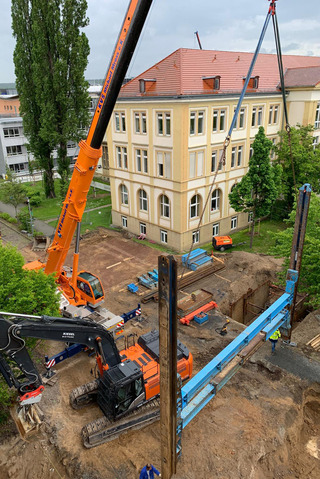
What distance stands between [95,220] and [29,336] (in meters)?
28.1

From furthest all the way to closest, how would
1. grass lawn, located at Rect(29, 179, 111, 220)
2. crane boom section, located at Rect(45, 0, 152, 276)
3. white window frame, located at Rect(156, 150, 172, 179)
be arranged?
1. grass lawn, located at Rect(29, 179, 111, 220)
2. white window frame, located at Rect(156, 150, 172, 179)
3. crane boom section, located at Rect(45, 0, 152, 276)

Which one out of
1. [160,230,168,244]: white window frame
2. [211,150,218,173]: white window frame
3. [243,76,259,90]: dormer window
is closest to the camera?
[211,150,218,173]: white window frame

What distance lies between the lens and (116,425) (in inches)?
552

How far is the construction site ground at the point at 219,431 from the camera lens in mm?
12938

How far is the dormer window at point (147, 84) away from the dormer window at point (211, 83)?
4236 mm

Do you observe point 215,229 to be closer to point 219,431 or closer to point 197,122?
point 197,122

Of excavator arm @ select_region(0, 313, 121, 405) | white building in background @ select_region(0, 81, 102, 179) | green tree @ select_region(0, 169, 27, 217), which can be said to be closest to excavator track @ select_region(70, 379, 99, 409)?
excavator arm @ select_region(0, 313, 121, 405)

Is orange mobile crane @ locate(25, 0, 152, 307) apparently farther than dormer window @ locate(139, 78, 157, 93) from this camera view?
No

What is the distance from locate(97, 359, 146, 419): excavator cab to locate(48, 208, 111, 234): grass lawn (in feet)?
78.3

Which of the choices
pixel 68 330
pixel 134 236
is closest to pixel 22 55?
pixel 134 236

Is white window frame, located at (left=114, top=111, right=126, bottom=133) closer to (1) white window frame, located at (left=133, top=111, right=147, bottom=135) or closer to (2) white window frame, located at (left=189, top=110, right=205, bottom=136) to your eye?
(1) white window frame, located at (left=133, top=111, right=147, bottom=135)

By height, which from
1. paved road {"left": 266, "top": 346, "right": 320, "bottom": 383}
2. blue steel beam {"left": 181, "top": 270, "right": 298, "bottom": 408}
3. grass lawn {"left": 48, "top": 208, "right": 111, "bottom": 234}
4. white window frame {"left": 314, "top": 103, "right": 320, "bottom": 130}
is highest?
white window frame {"left": 314, "top": 103, "right": 320, "bottom": 130}

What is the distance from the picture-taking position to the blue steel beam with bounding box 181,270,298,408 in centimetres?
1029

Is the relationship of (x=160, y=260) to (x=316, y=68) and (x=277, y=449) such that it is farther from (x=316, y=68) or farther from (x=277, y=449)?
(x=316, y=68)
